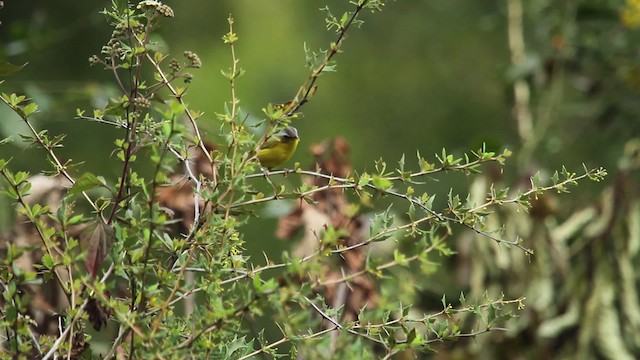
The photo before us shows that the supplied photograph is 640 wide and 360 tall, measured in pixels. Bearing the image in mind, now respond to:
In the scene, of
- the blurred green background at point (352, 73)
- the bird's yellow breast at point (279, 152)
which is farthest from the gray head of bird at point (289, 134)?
the blurred green background at point (352, 73)

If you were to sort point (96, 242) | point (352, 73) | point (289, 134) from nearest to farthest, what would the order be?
point (96, 242), point (289, 134), point (352, 73)

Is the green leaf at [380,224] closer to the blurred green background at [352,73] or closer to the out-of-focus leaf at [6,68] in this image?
the out-of-focus leaf at [6,68]

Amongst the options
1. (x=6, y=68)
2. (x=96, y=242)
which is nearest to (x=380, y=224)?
(x=96, y=242)

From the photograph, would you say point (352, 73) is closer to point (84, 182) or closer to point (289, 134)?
point (289, 134)

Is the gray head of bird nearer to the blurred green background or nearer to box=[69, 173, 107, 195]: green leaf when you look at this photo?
box=[69, 173, 107, 195]: green leaf

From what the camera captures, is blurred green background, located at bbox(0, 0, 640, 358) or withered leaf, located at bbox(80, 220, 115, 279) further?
blurred green background, located at bbox(0, 0, 640, 358)

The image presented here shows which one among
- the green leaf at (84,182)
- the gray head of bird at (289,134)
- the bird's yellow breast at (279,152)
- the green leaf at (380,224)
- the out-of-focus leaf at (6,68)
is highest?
the out-of-focus leaf at (6,68)

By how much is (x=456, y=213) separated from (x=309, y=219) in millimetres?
768

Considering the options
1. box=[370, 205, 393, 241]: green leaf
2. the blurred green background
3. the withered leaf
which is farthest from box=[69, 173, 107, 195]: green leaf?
the blurred green background

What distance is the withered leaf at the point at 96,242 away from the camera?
0.63 meters

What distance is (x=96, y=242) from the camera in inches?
24.8

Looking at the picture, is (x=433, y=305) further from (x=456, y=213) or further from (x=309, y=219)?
(x=456, y=213)

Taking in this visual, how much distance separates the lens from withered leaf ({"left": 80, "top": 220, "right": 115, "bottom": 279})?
2.05ft

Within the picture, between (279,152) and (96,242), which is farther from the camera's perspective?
(279,152)
